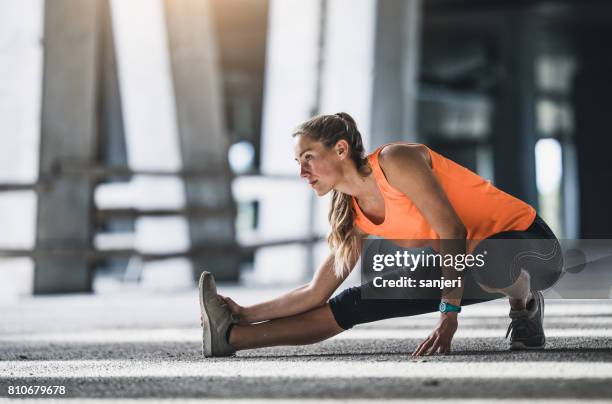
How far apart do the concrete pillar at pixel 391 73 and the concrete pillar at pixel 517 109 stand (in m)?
9.96

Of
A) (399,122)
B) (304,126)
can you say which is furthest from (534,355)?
(399,122)

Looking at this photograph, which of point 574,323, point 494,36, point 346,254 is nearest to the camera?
point 346,254

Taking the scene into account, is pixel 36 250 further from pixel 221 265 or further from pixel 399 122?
pixel 399 122

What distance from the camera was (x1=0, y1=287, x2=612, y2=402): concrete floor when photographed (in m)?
2.21

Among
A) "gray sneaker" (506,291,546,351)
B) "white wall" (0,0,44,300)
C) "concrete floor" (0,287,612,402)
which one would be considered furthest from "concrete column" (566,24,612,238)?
"gray sneaker" (506,291,546,351)

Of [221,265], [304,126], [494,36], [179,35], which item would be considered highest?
[494,36]

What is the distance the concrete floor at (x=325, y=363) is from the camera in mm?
2213

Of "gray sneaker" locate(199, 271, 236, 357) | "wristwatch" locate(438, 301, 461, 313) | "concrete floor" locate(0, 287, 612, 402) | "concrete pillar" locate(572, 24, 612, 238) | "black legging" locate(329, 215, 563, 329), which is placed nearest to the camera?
"concrete floor" locate(0, 287, 612, 402)

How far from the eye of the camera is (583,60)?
70.4ft

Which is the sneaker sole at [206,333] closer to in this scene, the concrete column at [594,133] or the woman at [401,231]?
the woman at [401,231]

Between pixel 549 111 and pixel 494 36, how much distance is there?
549cm

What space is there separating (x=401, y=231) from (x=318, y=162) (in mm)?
370

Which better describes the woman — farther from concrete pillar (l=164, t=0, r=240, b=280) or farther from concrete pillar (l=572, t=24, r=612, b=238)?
concrete pillar (l=572, t=24, r=612, b=238)

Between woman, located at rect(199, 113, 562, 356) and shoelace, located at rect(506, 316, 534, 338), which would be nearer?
woman, located at rect(199, 113, 562, 356)
